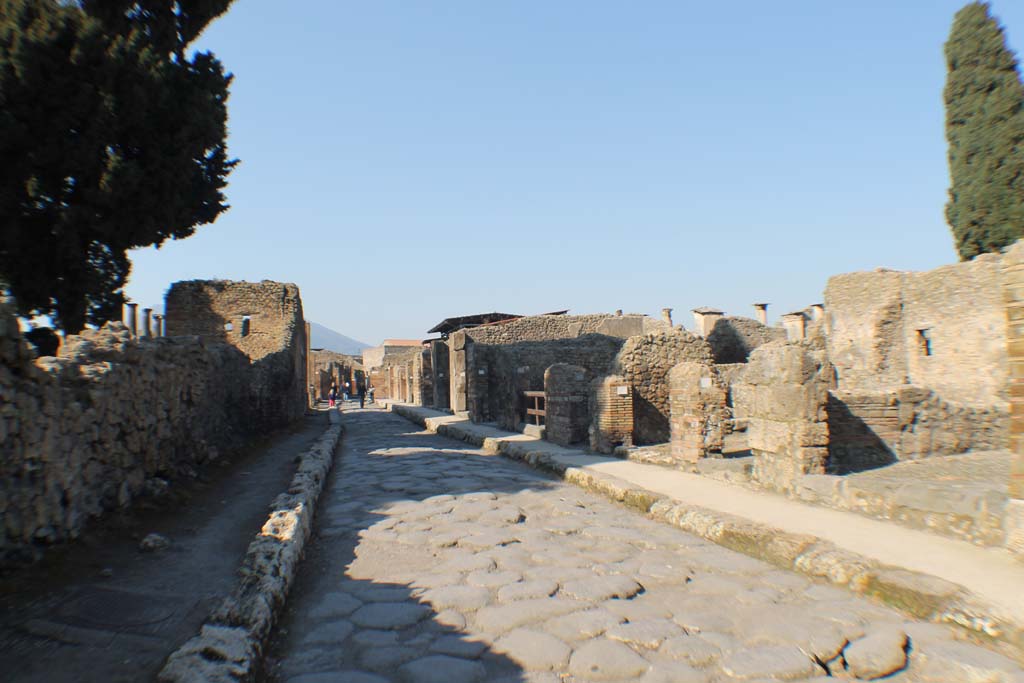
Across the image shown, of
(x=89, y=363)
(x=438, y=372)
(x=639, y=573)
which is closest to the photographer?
(x=639, y=573)

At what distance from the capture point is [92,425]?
5094 millimetres

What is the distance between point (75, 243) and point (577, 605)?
447 inches

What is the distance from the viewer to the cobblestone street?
9.18ft

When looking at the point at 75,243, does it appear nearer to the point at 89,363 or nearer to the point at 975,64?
the point at 89,363

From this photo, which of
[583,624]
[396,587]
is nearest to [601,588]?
[583,624]

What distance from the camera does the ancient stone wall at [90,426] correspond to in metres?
3.79

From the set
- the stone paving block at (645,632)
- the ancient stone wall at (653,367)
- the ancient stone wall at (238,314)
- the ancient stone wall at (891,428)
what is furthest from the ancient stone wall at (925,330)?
the ancient stone wall at (238,314)

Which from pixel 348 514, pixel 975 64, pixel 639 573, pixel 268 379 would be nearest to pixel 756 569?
pixel 639 573

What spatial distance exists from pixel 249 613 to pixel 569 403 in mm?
8720

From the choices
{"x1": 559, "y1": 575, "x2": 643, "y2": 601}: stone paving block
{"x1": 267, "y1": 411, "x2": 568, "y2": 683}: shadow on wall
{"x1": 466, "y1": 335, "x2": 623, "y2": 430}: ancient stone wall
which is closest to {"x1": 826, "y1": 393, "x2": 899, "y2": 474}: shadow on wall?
{"x1": 267, "y1": 411, "x2": 568, "y2": 683}: shadow on wall

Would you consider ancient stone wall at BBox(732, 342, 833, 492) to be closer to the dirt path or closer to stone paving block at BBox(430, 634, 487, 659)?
stone paving block at BBox(430, 634, 487, 659)

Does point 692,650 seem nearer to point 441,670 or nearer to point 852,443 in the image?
point 441,670

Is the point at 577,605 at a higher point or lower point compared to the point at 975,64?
lower

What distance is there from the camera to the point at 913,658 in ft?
9.37
